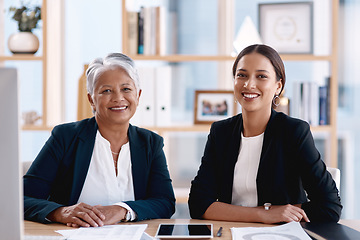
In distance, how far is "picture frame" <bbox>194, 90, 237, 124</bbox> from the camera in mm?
3062

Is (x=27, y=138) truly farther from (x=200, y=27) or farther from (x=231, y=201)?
(x=231, y=201)

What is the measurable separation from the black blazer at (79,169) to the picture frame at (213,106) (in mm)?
1290

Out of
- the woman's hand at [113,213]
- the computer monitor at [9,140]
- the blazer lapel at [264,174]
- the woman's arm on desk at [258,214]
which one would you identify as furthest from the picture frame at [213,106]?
the computer monitor at [9,140]

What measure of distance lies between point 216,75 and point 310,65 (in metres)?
0.74

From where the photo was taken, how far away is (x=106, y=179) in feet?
5.67

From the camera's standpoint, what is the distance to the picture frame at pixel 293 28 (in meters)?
3.06

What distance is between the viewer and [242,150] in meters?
1.80

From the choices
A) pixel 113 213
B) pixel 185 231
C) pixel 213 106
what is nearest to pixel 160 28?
pixel 213 106

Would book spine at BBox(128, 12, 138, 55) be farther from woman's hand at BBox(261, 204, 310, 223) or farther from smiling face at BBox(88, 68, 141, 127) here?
woman's hand at BBox(261, 204, 310, 223)

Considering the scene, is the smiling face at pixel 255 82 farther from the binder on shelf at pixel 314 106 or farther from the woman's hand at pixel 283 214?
the binder on shelf at pixel 314 106

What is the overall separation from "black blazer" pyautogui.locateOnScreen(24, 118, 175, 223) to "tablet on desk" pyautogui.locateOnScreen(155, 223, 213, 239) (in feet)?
0.69

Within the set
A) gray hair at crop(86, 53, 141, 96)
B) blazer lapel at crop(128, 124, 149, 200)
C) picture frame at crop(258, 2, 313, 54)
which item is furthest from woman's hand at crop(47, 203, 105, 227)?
picture frame at crop(258, 2, 313, 54)

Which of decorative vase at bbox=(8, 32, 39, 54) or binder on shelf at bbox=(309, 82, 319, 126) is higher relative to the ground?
decorative vase at bbox=(8, 32, 39, 54)

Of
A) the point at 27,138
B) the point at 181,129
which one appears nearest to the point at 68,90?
the point at 27,138
